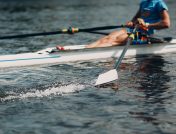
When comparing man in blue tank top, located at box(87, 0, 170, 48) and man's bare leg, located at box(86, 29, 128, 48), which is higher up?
man in blue tank top, located at box(87, 0, 170, 48)

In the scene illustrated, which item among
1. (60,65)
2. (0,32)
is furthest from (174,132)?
(0,32)

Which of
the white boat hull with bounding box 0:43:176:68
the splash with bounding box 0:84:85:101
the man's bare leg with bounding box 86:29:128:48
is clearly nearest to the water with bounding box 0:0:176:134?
the splash with bounding box 0:84:85:101

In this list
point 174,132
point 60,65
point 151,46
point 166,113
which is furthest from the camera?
point 151,46

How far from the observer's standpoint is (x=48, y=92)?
11.5m

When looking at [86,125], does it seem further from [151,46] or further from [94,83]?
[151,46]

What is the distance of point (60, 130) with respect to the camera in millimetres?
8742

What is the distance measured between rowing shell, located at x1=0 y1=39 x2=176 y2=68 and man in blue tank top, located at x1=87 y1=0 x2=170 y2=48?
0.40 metres

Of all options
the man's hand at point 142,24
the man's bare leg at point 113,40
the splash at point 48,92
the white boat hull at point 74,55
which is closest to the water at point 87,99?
the splash at point 48,92

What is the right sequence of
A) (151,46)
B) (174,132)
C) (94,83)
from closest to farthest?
(174,132), (94,83), (151,46)

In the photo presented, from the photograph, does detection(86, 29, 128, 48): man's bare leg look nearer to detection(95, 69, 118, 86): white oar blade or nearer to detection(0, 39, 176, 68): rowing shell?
detection(0, 39, 176, 68): rowing shell

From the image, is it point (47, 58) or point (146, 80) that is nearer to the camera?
point (146, 80)

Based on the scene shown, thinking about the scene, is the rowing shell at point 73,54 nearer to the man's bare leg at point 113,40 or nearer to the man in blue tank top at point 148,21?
the man's bare leg at point 113,40

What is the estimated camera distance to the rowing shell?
587 inches

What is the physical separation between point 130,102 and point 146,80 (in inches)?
97.8
